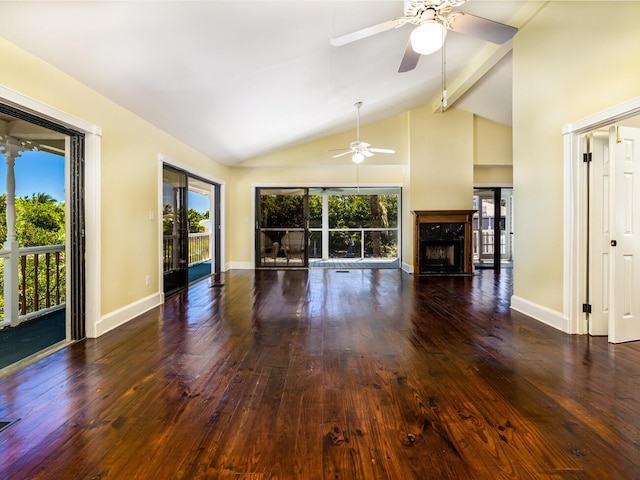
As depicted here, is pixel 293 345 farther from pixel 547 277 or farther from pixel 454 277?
pixel 454 277

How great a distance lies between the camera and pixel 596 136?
298cm

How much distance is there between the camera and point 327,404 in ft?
6.13

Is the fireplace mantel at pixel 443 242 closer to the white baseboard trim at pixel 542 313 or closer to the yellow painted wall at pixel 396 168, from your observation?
the yellow painted wall at pixel 396 168

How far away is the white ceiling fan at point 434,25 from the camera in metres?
2.06

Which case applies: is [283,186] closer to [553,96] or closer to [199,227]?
[199,227]

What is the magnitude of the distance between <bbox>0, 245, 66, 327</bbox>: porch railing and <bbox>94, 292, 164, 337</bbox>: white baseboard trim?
Result: 1140mm

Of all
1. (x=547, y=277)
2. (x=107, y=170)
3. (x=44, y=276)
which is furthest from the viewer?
(x=44, y=276)

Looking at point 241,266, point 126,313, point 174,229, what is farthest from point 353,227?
point 126,313

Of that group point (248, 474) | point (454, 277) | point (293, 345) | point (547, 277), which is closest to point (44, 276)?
point (293, 345)

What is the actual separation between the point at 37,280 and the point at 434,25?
4.72 m

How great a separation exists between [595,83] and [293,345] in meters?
3.43

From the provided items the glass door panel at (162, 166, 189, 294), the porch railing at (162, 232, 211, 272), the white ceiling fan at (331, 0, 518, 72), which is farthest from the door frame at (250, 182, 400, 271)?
the white ceiling fan at (331, 0, 518, 72)

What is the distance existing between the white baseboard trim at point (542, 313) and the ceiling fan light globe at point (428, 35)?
9.11ft

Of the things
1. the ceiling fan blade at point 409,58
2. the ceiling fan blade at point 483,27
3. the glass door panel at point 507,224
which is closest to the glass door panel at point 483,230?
the glass door panel at point 507,224
